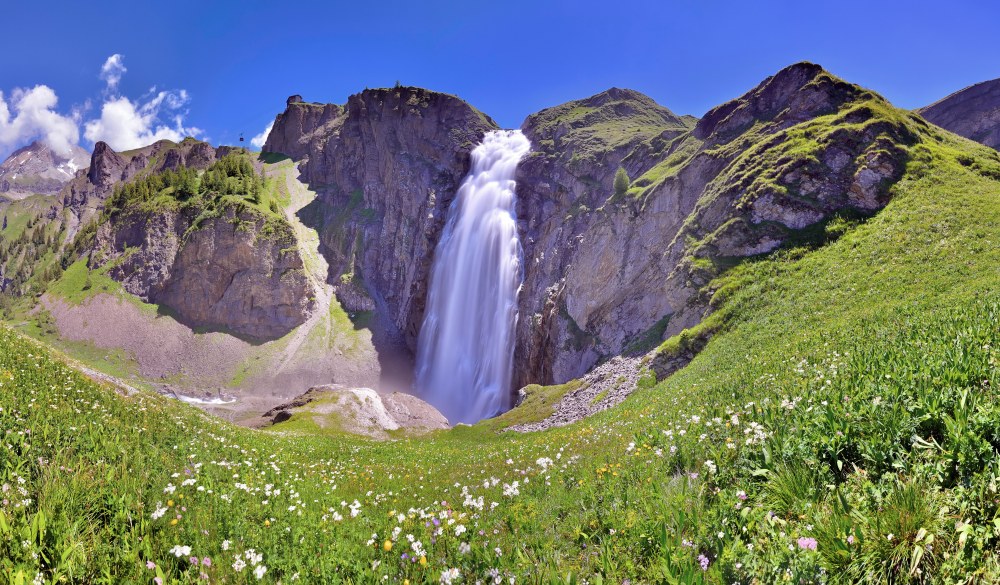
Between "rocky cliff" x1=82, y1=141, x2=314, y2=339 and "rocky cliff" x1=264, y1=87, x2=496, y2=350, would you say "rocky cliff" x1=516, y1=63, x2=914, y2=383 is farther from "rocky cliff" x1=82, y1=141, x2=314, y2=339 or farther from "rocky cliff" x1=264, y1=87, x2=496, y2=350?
"rocky cliff" x1=82, y1=141, x2=314, y2=339

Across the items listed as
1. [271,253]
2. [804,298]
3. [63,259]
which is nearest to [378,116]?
[271,253]

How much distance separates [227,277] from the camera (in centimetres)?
13050

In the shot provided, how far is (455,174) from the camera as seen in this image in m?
140

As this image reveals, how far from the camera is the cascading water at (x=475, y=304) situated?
91125mm

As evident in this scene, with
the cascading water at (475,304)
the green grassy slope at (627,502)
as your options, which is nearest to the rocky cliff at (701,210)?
the cascading water at (475,304)

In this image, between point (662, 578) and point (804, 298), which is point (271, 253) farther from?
point (662, 578)

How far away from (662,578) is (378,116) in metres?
180

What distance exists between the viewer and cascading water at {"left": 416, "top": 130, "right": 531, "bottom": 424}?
91.1 meters

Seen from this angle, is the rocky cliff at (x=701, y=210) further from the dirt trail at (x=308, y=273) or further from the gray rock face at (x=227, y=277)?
the gray rock face at (x=227, y=277)

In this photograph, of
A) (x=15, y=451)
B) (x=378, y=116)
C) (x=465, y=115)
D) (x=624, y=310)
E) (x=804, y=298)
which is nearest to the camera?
(x=15, y=451)

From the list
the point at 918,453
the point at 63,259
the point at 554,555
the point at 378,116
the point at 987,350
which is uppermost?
the point at 378,116

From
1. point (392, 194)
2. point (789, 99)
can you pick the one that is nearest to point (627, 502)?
point (789, 99)

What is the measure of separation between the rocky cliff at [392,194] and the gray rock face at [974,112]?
15143cm

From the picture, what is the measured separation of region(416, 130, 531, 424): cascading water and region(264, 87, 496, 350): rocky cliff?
12.6m
